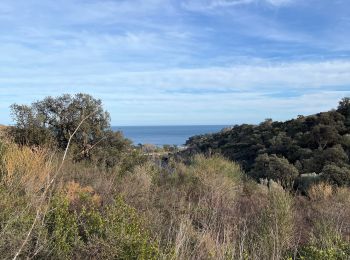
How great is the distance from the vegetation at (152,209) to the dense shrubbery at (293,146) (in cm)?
21

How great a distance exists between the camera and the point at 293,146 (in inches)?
978

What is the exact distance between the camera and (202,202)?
434 inches

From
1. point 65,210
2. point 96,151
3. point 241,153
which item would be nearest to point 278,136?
point 241,153

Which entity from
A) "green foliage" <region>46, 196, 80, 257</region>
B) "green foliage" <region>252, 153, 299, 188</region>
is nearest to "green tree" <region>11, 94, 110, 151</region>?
"green foliage" <region>252, 153, 299, 188</region>

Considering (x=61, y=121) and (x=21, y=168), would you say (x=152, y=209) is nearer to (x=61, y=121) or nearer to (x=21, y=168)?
(x=21, y=168)

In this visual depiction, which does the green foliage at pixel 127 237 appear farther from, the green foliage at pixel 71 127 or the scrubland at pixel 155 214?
the green foliage at pixel 71 127

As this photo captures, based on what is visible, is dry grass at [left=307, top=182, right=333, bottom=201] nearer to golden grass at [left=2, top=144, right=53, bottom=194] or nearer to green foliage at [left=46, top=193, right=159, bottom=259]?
golden grass at [left=2, top=144, right=53, bottom=194]

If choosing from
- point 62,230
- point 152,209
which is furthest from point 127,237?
point 152,209

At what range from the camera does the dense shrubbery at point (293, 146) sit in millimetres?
19859

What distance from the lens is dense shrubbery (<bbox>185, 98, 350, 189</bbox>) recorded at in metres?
19.9

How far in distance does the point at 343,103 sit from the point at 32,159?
23530 mm

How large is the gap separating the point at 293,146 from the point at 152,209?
53.5ft

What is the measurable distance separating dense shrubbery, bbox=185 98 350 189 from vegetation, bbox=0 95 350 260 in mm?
215

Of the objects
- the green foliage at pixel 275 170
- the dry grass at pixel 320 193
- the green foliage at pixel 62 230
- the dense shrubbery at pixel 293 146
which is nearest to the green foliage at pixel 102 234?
the green foliage at pixel 62 230
